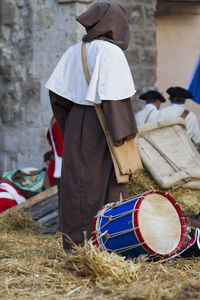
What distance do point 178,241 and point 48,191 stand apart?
294 centimetres

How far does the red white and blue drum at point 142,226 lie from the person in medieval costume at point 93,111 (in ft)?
1.76

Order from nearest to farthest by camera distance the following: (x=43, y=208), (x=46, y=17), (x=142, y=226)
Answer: (x=142, y=226) → (x=43, y=208) → (x=46, y=17)

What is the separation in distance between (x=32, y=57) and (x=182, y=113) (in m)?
2.08

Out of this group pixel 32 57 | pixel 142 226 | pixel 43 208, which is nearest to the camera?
pixel 142 226

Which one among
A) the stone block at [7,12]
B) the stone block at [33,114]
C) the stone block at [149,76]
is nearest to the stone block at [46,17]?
the stone block at [7,12]

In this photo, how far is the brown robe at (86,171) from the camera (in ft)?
14.2

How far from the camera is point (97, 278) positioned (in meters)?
3.03

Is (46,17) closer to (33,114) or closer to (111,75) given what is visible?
(33,114)

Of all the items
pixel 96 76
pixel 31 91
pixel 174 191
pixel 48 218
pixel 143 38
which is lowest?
pixel 48 218

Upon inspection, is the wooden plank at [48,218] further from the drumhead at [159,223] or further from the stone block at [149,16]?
the stone block at [149,16]

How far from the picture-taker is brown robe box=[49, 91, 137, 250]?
432 centimetres

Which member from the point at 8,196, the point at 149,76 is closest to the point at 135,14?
the point at 149,76

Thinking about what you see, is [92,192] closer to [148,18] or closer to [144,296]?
[144,296]

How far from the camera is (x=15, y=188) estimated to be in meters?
6.68
